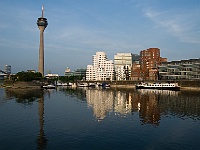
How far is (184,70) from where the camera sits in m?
182

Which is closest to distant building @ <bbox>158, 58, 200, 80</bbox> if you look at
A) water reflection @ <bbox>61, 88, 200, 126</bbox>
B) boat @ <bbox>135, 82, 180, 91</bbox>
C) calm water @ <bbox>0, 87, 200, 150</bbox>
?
boat @ <bbox>135, 82, 180, 91</bbox>

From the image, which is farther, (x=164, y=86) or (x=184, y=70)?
(x=184, y=70)

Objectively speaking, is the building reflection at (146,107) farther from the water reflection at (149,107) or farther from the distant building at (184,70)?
the distant building at (184,70)

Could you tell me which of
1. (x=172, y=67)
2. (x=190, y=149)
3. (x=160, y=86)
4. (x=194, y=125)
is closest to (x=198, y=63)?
(x=172, y=67)

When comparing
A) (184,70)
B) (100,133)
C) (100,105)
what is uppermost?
(184,70)

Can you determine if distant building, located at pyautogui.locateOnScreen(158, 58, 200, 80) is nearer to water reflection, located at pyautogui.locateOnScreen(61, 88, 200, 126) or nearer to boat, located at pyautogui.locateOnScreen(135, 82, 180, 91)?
boat, located at pyautogui.locateOnScreen(135, 82, 180, 91)

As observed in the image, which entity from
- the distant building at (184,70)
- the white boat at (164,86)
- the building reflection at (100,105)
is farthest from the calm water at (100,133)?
the distant building at (184,70)

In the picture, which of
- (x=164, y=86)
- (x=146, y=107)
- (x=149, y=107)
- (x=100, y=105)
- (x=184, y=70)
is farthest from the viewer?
(x=184, y=70)

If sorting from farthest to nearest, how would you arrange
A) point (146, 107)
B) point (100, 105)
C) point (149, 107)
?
1. point (100, 105)
2. point (146, 107)
3. point (149, 107)

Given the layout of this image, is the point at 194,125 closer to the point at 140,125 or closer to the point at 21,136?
the point at 140,125

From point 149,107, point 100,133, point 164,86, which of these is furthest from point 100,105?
point 164,86

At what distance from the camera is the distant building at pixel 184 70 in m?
171

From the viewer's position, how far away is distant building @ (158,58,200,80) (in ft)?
561

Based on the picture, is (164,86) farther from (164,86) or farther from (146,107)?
(146,107)
